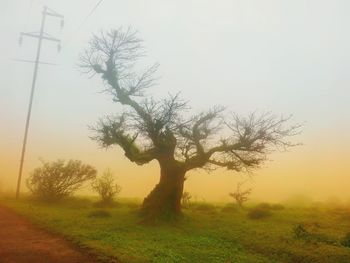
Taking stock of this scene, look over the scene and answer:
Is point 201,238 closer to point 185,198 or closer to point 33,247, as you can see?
point 33,247

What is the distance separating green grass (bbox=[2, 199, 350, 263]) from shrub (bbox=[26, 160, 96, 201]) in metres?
7.84

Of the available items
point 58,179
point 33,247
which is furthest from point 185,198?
point 33,247

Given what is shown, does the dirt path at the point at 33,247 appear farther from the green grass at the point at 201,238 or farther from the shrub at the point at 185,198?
the shrub at the point at 185,198

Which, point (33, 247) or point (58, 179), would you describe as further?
point (58, 179)

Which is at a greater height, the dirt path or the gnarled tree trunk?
the gnarled tree trunk

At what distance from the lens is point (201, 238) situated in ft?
57.3

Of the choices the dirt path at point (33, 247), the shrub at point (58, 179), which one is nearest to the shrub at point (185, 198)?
the shrub at point (58, 179)

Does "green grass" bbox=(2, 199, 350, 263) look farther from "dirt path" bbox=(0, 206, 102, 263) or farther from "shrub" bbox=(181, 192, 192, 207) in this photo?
"shrub" bbox=(181, 192, 192, 207)

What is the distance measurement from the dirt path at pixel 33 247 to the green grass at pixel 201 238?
2.02 feet

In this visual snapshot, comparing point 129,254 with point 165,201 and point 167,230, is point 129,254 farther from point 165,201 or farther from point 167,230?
point 165,201

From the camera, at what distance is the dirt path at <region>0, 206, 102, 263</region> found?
39.4ft

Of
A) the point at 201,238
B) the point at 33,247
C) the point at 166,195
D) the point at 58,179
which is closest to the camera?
the point at 33,247

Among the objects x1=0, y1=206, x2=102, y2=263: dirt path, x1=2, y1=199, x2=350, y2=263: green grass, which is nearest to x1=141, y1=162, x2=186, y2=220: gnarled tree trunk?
x1=2, y1=199, x2=350, y2=263: green grass

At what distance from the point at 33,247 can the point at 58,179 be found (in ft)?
64.8
